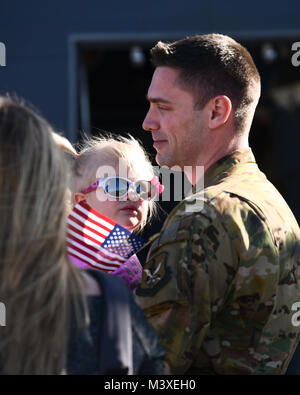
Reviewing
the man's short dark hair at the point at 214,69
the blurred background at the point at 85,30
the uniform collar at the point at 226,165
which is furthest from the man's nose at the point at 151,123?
the blurred background at the point at 85,30

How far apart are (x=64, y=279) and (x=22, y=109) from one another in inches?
17.3

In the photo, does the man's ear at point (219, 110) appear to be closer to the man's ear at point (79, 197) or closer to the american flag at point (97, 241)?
the american flag at point (97, 241)

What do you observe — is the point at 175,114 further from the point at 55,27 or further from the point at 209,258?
the point at 55,27

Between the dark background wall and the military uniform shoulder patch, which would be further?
the dark background wall

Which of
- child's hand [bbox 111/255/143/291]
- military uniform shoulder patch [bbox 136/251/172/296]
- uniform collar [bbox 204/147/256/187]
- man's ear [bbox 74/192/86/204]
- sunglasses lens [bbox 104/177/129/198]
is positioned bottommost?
child's hand [bbox 111/255/143/291]

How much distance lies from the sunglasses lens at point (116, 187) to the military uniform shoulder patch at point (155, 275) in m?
0.84

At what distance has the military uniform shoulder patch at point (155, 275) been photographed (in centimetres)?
198

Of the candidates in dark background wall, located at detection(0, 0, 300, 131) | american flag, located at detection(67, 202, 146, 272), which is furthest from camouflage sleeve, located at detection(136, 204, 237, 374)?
dark background wall, located at detection(0, 0, 300, 131)

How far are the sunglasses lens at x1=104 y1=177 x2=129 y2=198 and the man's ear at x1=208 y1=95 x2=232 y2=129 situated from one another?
572 millimetres

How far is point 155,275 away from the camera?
201 cm

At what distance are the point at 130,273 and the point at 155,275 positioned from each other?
0.50m

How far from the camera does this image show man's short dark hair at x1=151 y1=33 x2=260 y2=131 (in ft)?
8.18

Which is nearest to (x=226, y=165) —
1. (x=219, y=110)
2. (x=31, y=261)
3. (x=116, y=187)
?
(x=219, y=110)

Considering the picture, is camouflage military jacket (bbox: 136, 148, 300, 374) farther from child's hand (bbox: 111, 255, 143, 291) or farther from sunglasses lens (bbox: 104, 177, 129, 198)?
sunglasses lens (bbox: 104, 177, 129, 198)
